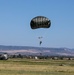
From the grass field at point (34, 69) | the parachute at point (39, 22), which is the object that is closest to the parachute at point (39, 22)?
the parachute at point (39, 22)

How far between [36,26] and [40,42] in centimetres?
196

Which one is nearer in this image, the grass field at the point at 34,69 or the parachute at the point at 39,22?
the parachute at the point at 39,22

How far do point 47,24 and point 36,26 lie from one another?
1385 mm

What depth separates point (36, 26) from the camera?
142ft

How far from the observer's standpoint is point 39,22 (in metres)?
42.9

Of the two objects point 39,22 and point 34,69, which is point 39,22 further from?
point 34,69

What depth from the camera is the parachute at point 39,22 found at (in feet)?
141

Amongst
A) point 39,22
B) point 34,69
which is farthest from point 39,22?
point 34,69

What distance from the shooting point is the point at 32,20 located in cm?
4394

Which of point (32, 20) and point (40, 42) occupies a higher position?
point (32, 20)

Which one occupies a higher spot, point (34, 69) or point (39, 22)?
point (39, 22)

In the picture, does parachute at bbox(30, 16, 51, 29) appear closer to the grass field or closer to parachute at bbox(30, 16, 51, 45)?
parachute at bbox(30, 16, 51, 45)

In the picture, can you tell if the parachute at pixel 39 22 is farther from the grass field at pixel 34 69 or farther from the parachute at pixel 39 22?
the grass field at pixel 34 69

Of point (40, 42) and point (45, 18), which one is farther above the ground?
point (45, 18)
